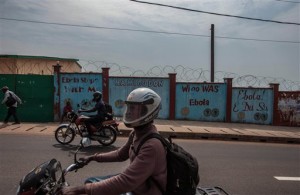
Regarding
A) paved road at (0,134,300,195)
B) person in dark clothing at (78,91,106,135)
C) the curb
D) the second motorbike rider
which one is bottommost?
the curb

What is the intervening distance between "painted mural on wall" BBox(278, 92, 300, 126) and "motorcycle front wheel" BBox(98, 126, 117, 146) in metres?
12.4

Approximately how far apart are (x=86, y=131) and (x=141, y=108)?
8854mm

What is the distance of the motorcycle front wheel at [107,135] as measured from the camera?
447 inches

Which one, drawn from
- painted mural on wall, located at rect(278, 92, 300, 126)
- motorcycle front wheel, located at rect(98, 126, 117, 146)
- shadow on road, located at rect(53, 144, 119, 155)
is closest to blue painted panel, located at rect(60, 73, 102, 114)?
motorcycle front wheel, located at rect(98, 126, 117, 146)

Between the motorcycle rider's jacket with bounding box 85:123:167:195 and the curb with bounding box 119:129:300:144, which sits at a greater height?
the motorcycle rider's jacket with bounding box 85:123:167:195

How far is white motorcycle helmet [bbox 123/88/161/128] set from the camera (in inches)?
Answer: 116

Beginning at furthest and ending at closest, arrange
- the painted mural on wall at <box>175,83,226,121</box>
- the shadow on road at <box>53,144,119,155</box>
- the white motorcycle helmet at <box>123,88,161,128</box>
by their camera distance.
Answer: the painted mural on wall at <box>175,83,226,121</box> → the shadow on road at <box>53,144,119,155</box> → the white motorcycle helmet at <box>123,88,161,128</box>

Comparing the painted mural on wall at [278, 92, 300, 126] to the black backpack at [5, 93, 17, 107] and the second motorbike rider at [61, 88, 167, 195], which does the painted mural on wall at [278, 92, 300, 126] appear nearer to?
the black backpack at [5, 93, 17, 107]

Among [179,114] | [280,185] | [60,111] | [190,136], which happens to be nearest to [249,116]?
[179,114]

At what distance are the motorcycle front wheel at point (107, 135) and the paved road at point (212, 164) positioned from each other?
238 mm

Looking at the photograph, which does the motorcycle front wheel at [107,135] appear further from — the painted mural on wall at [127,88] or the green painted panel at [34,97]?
the painted mural on wall at [127,88]

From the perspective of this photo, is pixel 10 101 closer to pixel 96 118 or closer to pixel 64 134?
pixel 64 134

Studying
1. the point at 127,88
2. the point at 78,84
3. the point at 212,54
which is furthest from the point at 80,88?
the point at 212,54

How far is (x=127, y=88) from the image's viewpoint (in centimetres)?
1948
